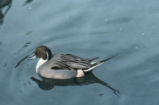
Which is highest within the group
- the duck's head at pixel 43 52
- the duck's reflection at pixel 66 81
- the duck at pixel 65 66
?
the duck's head at pixel 43 52

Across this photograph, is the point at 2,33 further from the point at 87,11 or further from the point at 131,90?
the point at 131,90

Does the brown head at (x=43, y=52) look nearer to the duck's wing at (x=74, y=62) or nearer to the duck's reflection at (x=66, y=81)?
the duck's wing at (x=74, y=62)

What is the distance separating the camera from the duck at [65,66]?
781cm

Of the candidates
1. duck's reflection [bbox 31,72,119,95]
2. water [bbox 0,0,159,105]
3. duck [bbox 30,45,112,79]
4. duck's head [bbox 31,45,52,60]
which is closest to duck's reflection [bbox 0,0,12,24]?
water [bbox 0,0,159,105]

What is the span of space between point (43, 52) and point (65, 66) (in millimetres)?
556

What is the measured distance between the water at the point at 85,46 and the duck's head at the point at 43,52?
0.35m

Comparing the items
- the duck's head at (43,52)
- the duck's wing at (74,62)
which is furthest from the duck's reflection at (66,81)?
the duck's head at (43,52)

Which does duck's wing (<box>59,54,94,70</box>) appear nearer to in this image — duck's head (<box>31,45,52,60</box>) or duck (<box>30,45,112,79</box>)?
duck (<box>30,45,112,79</box>)

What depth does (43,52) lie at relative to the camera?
26.1ft

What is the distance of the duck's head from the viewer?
793cm

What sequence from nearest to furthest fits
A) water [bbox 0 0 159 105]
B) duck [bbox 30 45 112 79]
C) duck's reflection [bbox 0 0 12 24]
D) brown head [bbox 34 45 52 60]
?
water [bbox 0 0 159 105] < duck [bbox 30 45 112 79] < brown head [bbox 34 45 52 60] < duck's reflection [bbox 0 0 12 24]

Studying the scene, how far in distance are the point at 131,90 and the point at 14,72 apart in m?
2.41

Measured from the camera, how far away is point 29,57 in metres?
8.29

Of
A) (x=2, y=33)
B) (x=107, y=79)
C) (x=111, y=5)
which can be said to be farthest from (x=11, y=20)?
(x=107, y=79)
